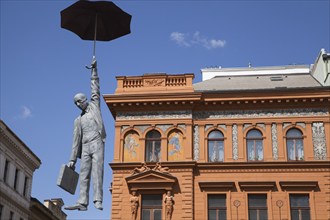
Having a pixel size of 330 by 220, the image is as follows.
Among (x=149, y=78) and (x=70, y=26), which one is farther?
(x=149, y=78)

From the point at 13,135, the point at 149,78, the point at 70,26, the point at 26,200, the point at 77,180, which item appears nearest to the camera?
the point at 77,180

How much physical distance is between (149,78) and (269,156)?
29.6 feet

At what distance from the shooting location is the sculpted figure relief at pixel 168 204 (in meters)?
32.9

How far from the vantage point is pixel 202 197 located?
3375 centimetres

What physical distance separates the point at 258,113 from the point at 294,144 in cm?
286

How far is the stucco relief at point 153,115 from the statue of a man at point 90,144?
976 inches

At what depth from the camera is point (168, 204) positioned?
109 feet

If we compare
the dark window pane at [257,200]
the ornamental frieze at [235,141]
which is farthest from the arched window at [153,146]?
the dark window pane at [257,200]

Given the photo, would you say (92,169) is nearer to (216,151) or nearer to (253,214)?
(253,214)

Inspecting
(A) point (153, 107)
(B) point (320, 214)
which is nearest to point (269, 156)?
(B) point (320, 214)

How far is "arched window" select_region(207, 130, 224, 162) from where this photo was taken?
34.9m

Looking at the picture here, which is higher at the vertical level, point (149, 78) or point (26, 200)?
point (149, 78)

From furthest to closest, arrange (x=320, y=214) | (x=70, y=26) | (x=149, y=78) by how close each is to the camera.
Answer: (x=149, y=78)
(x=320, y=214)
(x=70, y=26)

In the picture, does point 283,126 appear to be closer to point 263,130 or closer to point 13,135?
point 263,130
